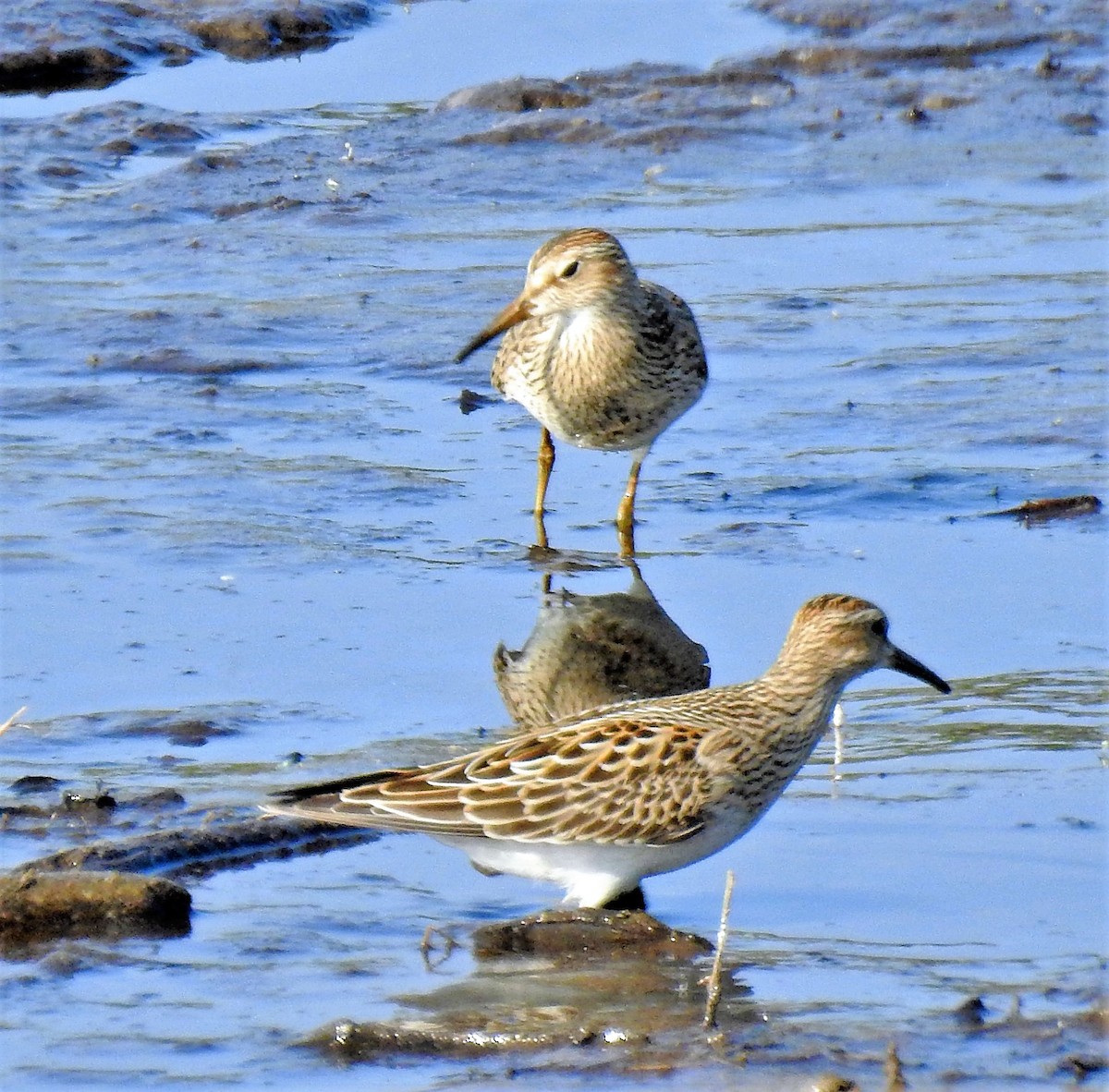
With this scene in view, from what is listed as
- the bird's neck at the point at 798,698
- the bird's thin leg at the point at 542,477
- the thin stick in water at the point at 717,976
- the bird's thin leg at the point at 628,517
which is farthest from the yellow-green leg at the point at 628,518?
→ the thin stick in water at the point at 717,976

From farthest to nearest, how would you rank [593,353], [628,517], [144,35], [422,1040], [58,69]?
1. [144,35]
2. [58,69]
3. [593,353]
4. [628,517]
5. [422,1040]

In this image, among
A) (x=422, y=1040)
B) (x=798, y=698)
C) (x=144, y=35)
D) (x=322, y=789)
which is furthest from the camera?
(x=144, y=35)

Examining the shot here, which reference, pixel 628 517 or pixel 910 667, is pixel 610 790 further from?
pixel 628 517

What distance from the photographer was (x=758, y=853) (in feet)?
20.4

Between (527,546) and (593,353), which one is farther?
(593,353)

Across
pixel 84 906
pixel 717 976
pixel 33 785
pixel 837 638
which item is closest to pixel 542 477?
pixel 837 638

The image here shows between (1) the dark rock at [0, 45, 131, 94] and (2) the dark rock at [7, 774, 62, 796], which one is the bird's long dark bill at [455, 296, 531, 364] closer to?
(2) the dark rock at [7, 774, 62, 796]

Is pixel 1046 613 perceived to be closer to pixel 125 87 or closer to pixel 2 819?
pixel 2 819

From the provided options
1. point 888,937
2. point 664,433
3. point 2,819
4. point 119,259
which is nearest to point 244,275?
point 119,259

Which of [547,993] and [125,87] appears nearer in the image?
[547,993]

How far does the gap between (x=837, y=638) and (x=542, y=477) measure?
319cm

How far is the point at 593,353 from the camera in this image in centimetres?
955

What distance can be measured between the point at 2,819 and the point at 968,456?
480 cm

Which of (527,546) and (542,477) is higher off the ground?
(542,477)
